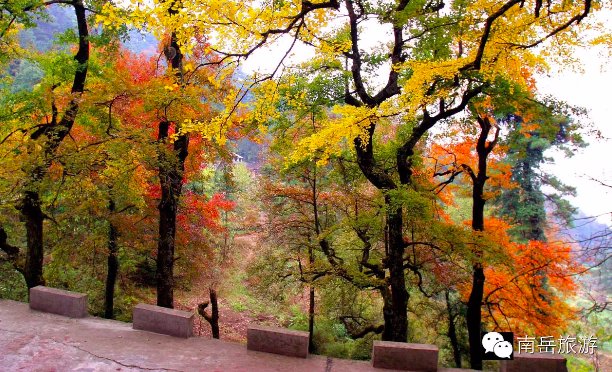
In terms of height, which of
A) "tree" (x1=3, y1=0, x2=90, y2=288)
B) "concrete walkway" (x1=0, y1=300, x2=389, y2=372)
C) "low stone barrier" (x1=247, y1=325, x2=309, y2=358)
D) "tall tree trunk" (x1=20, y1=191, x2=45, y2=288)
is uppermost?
"tree" (x1=3, y1=0, x2=90, y2=288)

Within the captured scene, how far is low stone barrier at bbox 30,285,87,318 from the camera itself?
7289 mm

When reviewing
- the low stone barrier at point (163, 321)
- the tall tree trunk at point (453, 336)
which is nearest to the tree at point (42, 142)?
the low stone barrier at point (163, 321)

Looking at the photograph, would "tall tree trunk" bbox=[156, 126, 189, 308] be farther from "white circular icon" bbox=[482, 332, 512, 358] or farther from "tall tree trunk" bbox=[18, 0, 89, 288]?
"white circular icon" bbox=[482, 332, 512, 358]

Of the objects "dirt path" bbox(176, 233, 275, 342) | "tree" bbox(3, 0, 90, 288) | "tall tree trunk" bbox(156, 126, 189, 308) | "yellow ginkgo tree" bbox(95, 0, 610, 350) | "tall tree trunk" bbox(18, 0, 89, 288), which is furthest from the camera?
"dirt path" bbox(176, 233, 275, 342)

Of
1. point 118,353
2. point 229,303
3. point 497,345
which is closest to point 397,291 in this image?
point 497,345

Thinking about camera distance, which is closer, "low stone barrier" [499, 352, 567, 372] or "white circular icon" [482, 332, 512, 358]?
"low stone barrier" [499, 352, 567, 372]

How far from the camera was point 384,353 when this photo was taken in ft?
19.6

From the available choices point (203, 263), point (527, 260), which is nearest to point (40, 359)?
point (203, 263)

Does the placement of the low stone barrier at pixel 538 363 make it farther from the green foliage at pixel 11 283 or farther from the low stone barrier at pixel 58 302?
the green foliage at pixel 11 283

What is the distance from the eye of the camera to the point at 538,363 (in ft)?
18.5

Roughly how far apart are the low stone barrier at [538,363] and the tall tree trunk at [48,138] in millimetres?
9280

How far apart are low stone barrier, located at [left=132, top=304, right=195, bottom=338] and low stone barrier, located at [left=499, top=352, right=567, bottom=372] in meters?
4.91

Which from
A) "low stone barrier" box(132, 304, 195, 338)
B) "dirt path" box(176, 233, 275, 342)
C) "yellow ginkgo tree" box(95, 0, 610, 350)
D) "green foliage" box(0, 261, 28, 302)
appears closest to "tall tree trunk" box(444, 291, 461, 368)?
"yellow ginkgo tree" box(95, 0, 610, 350)

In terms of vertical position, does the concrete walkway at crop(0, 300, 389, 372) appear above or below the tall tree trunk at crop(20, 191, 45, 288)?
below
